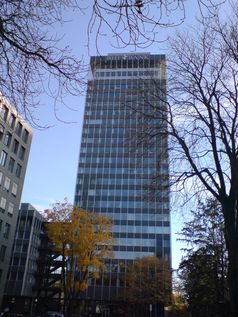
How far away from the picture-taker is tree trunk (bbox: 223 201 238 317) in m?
10.6

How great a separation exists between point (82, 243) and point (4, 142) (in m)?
17.9

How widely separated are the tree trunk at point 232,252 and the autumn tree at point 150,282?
4310cm

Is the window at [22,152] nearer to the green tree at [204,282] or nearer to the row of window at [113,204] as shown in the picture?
the green tree at [204,282]

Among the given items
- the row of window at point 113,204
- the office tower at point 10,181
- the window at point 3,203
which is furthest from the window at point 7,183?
the row of window at point 113,204

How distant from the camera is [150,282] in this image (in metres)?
53.5

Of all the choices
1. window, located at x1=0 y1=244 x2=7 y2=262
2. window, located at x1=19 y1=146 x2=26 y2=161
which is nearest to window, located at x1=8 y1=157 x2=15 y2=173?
window, located at x1=19 y1=146 x2=26 y2=161

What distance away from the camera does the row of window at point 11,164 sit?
146 ft

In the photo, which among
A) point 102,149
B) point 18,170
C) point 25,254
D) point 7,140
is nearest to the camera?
point 7,140

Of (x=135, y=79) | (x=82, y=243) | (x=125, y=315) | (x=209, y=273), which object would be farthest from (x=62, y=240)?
(x=125, y=315)

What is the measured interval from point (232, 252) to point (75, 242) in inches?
1024

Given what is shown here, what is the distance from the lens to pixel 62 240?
114 ft

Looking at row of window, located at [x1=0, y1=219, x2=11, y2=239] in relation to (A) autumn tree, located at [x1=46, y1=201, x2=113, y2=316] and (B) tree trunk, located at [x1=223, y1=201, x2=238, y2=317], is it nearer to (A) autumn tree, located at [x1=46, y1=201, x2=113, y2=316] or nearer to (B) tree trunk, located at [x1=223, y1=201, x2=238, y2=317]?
(A) autumn tree, located at [x1=46, y1=201, x2=113, y2=316]

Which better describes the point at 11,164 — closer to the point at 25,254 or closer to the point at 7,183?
the point at 7,183

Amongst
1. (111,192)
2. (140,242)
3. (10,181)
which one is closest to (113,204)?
(111,192)
